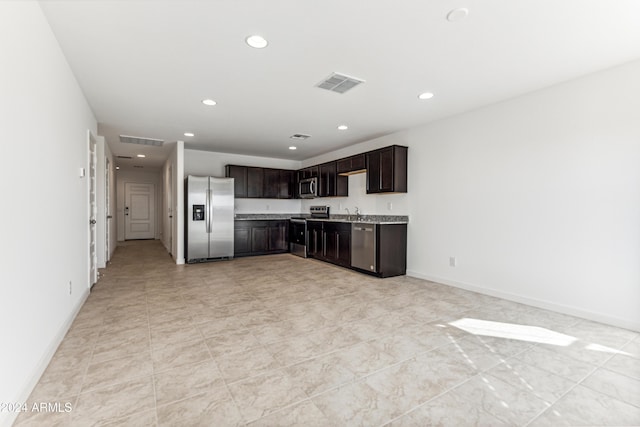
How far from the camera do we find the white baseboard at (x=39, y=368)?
1487 mm

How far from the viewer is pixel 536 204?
136 inches

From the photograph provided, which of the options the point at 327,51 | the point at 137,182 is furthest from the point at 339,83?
the point at 137,182

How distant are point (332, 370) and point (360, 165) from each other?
4.25m

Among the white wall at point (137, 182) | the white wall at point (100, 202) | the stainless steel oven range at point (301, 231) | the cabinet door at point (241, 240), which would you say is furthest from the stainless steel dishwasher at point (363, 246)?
the white wall at point (137, 182)

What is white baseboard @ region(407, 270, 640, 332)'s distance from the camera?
283 cm

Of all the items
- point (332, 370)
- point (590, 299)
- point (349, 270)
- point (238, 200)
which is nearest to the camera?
point (332, 370)

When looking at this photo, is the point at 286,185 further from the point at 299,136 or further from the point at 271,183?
the point at 299,136

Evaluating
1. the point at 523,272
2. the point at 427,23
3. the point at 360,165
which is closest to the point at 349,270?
the point at 360,165

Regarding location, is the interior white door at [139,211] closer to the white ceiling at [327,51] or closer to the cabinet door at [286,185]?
the cabinet door at [286,185]

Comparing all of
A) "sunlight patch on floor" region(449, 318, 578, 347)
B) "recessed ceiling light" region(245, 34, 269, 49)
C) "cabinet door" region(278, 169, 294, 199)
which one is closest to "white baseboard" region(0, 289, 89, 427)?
"recessed ceiling light" region(245, 34, 269, 49)

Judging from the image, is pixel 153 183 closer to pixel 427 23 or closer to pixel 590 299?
pixel 427 23

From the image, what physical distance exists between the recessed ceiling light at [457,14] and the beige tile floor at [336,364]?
8.36 feet

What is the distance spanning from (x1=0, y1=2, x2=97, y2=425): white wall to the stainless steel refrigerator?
10.1 feet

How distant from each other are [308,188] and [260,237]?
1.70 m
